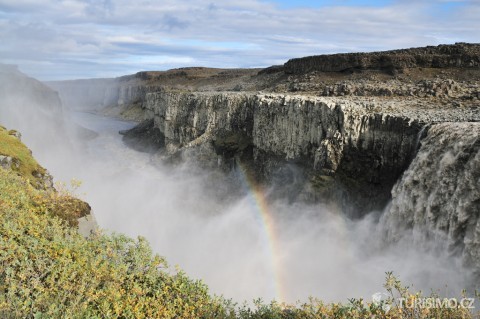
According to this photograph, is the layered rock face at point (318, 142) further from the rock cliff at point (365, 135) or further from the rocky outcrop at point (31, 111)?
the rocky outcrop at point (31, 111)

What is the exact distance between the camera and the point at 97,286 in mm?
13148

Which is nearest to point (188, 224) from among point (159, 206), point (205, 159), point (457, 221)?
point (159, 206)

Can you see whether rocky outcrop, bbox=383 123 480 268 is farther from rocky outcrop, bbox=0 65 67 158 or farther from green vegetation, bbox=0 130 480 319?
rocky outcrop, bbox=0 65 67 158

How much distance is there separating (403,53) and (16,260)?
61.8m

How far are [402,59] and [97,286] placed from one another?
58.0 meters

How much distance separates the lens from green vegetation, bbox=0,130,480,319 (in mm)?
11461

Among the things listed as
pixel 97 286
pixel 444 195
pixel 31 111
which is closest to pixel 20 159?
pixel 97 286

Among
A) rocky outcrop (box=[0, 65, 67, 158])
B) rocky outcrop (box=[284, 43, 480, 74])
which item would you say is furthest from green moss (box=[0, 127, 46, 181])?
A: rocky outcrop (box=[284, 43, 480, 74])

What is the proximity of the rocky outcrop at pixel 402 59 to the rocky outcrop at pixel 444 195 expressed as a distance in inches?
1272

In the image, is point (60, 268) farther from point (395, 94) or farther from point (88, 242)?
point (395, 94)

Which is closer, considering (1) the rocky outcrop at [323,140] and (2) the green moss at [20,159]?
(2) the green moss at [20,159]

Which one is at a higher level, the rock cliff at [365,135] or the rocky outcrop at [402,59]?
the rocky outcrop at [402,59]

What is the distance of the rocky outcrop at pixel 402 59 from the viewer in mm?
54156

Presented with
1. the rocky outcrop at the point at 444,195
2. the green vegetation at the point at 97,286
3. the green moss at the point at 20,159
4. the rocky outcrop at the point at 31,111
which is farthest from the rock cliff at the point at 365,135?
the green moss at the point at 20,159
